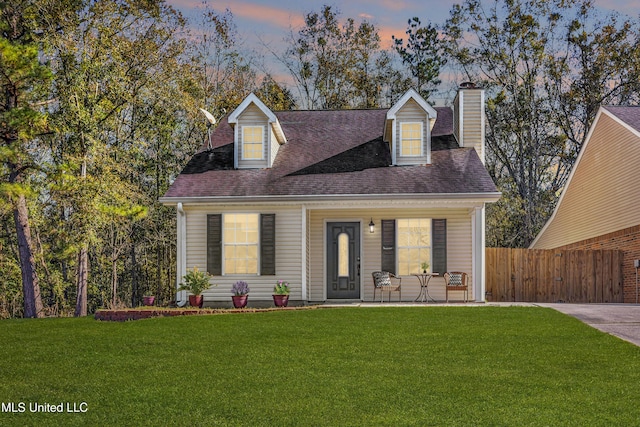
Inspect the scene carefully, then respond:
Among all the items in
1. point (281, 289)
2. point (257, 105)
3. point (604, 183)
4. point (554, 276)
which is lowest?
point (281, 289)

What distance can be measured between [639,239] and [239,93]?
15974mm

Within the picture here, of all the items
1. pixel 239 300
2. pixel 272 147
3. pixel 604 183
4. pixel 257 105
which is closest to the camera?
pixel 239 300

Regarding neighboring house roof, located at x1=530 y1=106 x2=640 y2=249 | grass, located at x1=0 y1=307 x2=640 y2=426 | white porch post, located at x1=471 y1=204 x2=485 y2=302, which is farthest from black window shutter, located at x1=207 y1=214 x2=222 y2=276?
neighboring house roof, located at x1=530 y1=106 x2=640 y2=249

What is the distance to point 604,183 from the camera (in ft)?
75.2

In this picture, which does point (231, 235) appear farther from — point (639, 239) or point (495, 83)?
point (495, 83)

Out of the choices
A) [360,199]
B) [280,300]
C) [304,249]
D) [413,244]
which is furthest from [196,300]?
[413,244]

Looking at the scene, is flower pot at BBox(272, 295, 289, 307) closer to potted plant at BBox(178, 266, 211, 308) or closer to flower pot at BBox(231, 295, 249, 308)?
flower pot at BBox(231, 295, 249, 308)

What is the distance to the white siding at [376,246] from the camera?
1777cm

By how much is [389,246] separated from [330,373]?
9547 millimetres

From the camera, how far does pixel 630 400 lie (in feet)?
23.8

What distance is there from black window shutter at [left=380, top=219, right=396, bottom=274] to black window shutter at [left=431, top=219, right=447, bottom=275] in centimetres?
93

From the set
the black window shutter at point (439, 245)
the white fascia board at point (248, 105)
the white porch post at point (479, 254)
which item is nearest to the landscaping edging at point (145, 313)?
the black window shutter at point (439, 245)

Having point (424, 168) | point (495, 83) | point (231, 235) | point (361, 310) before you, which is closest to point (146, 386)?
point (361, 310)

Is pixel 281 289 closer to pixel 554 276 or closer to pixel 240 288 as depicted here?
pixel 240 288
